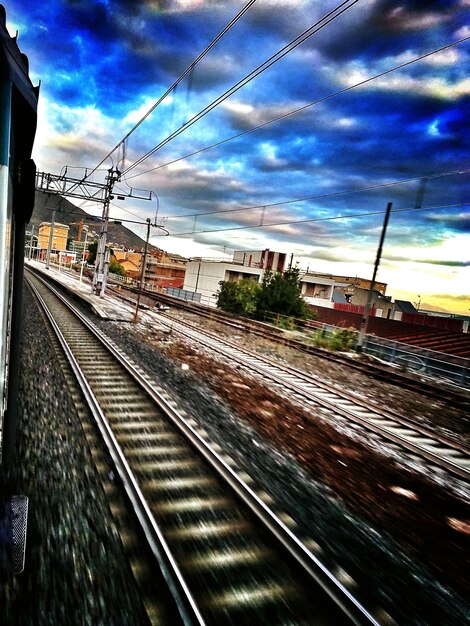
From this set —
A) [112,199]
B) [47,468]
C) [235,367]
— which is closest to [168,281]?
[112,199]

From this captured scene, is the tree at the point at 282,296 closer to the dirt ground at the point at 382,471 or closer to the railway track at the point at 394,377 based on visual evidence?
the railway track at the point at 394,377

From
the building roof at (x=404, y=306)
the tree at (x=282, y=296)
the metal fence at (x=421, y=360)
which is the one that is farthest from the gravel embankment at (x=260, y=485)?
the building roof at (x=404, y=306)

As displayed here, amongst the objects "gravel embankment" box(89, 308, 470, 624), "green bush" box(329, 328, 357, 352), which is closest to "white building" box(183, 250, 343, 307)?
"green bush" box(329, 328, 357, 352)

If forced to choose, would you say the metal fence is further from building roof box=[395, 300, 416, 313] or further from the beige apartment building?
the beige apartment building

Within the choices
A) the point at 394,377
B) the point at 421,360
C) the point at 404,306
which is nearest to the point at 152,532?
the point at 394,377

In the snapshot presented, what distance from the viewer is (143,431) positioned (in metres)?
6.35

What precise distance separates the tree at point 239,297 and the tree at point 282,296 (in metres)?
1.05

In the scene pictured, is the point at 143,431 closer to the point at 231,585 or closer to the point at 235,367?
the point at 231,585

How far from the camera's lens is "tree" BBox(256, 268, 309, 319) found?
28.1m

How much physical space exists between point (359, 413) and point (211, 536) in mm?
6322

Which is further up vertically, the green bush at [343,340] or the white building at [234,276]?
the white building at [234,276]

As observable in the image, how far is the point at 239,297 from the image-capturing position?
31.9m

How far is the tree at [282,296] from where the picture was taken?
92.3ft

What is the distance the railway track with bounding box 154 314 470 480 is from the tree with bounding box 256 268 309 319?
13.9m
